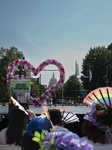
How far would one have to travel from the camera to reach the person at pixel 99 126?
2258mm

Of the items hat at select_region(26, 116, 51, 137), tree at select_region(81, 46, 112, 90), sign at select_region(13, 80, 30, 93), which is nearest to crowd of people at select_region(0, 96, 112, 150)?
hat at select_region(26, 116, 51, 137)

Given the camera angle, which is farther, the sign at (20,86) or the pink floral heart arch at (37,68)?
the pink floral heart arch at (37,68)

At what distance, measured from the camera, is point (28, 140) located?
5.56 feet

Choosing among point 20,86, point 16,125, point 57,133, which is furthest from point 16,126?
point 20,86

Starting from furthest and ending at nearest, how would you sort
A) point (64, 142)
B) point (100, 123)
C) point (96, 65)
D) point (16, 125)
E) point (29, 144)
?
1. point (96, 65)
2. point (16, 125)
3. point (100, 123)
4. point (29, 144)
5. point (64, 142)

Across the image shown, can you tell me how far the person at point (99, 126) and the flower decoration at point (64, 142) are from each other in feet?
3.18

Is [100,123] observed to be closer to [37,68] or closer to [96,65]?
[37,68]

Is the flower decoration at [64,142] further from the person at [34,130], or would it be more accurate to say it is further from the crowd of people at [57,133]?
the person at [34,130]

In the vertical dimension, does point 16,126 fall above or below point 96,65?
below

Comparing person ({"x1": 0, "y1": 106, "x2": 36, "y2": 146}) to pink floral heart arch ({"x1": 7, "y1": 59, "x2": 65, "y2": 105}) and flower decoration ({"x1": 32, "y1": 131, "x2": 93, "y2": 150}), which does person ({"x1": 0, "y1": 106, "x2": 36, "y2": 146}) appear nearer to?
flower decoration ({"x1": 32, "y1": 131, "x2": 93, "y2": 150})

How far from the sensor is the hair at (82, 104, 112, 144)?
225 centimetres

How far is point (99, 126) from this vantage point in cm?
228

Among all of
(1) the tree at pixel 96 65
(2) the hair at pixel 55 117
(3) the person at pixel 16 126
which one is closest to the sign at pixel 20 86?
(2) the hair at pixel 55 117

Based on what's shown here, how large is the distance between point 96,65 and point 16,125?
116ft
